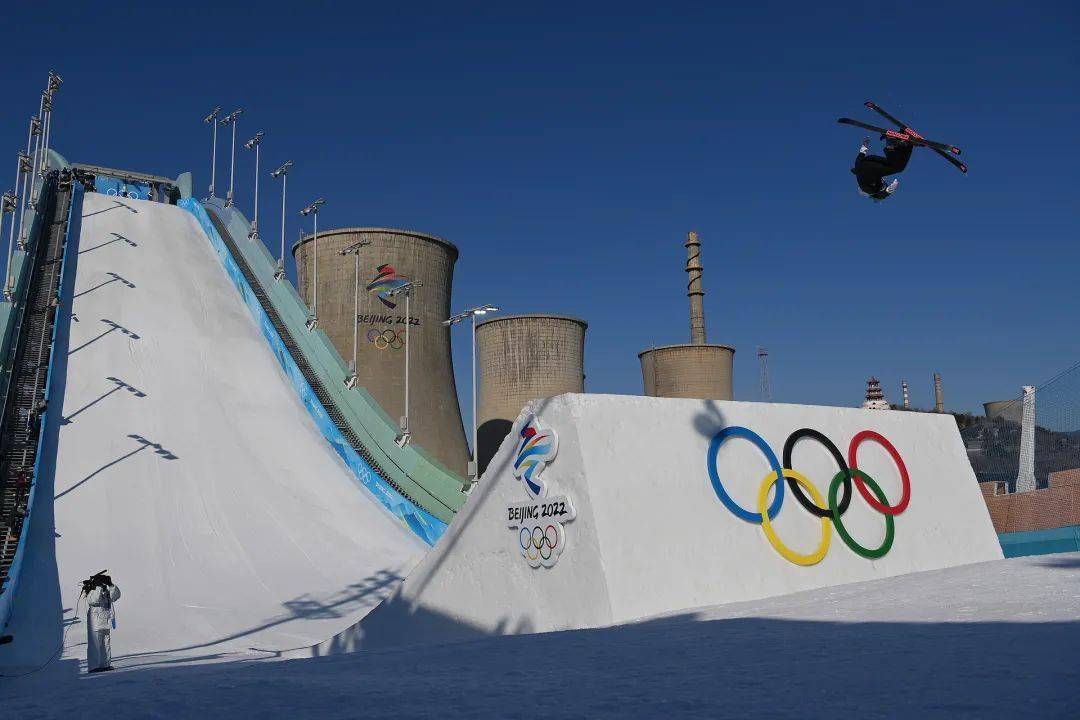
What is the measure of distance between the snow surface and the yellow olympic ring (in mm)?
2505

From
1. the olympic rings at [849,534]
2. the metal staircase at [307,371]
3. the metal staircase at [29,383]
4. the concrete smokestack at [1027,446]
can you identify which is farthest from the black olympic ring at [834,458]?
the metal staircase at [29,383]

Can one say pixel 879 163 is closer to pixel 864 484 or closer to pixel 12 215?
pixel 864 484

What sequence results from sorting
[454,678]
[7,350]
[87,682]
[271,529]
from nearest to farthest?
[454,678]
[87,682]
[271,529]
[7,350]

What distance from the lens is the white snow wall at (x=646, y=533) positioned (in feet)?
28.2

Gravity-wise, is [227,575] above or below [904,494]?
below

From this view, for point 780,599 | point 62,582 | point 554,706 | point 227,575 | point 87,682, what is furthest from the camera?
point 227,575

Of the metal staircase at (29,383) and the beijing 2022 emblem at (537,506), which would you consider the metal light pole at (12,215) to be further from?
the beijing 2022 emblem at (537,506)

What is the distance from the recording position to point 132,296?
24.7 m

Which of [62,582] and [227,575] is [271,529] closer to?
[227,575]

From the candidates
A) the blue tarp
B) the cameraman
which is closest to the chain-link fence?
the blue tarp

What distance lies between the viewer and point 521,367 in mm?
44062

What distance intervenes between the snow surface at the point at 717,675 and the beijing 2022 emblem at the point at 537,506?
184 centimetres

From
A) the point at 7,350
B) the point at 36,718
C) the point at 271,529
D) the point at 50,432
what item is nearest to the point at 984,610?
the point at 36,718

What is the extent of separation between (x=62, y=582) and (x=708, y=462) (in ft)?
34.5
